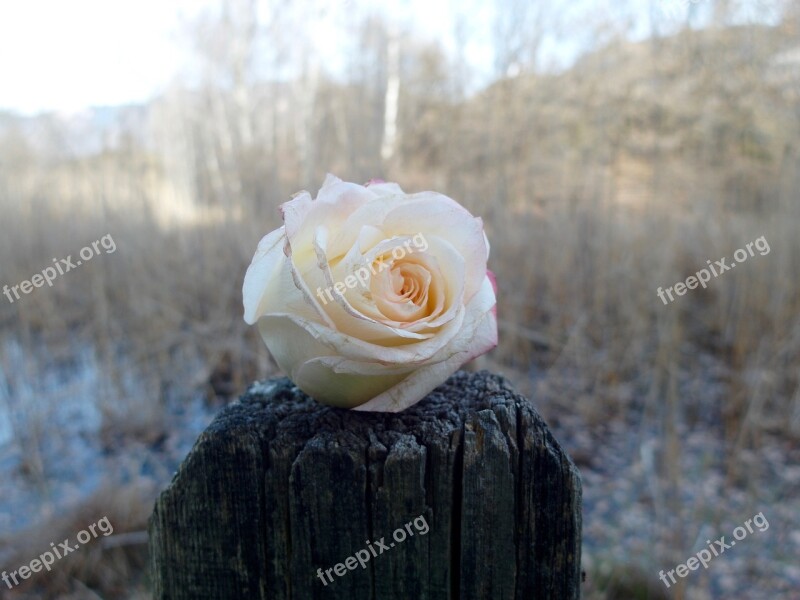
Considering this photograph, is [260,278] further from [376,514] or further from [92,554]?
[92,554]

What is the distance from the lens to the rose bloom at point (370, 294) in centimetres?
52

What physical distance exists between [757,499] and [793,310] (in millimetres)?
1529

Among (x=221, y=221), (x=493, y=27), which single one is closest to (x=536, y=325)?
(x=493, y=27)

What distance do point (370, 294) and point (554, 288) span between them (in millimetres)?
3674

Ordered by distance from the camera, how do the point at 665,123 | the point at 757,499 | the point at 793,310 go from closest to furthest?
the point at 757,499 → the point at 793,310 → the point at 665,123

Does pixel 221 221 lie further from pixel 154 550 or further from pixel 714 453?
pixel 154 550

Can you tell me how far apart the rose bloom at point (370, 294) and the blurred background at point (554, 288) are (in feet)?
6.34

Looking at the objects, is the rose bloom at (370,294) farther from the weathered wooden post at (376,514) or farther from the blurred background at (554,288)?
the blurred background at (554,288)

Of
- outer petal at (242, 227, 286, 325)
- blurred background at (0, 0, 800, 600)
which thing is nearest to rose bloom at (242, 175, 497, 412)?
outer petal at (242, 227, 286, 325)

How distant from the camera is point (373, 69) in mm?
5188

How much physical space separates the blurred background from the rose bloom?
193 centimetres

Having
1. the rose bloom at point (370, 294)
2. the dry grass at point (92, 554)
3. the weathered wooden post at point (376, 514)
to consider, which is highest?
the rose bloom at point (370, 294)

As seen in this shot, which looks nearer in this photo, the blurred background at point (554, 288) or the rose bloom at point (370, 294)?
the rose bloom at point (370, 294)

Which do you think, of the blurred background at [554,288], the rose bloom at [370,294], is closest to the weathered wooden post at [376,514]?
the rose bloom at [370,294]
